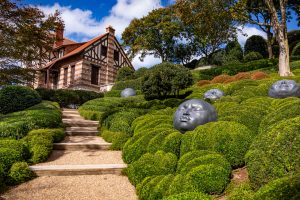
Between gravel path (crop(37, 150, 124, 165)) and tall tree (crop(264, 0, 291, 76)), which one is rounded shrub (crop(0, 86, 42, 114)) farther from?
tall tree (crop(264, 0, 291, 76))

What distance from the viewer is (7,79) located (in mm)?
11500

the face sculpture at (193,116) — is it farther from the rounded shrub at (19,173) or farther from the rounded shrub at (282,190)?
the rounded shrub at (282,190)

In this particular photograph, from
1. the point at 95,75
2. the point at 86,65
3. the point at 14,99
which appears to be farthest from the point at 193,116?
the point at 95,75

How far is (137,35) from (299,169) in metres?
38.6

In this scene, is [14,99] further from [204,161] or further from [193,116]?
[204,161]

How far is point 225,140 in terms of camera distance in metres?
5.43

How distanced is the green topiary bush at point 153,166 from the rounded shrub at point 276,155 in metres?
1.74

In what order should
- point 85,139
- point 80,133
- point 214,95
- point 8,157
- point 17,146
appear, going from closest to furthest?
point 8,157, point 17,146, point 85,139, point 80,133, point 214,95

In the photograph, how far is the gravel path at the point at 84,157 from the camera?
744 cm

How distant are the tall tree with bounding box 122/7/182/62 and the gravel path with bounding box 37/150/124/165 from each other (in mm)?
31153

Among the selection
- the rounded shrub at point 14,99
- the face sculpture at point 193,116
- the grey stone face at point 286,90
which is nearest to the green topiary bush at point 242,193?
the face sculpture at point 193,116

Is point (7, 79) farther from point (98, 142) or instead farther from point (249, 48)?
point (249, 48)

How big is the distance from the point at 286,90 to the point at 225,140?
5331mm

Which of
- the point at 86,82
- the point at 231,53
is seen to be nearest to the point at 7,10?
the point at 86,82
